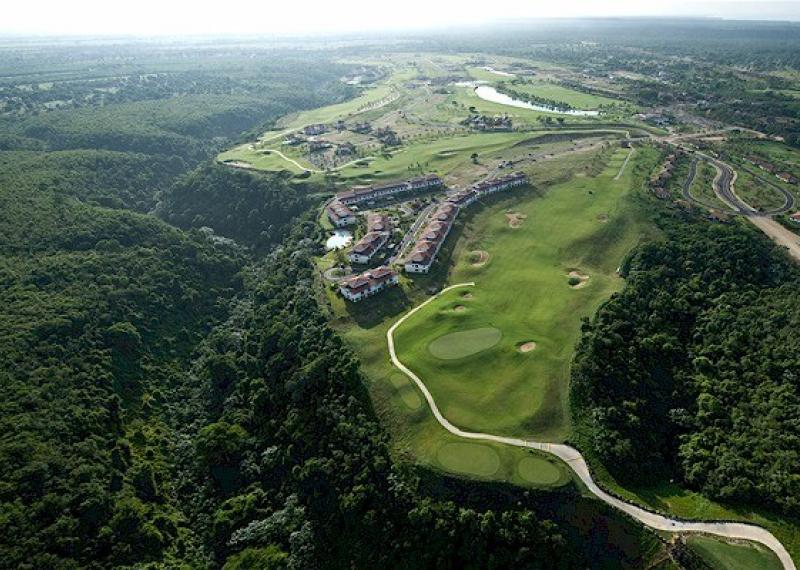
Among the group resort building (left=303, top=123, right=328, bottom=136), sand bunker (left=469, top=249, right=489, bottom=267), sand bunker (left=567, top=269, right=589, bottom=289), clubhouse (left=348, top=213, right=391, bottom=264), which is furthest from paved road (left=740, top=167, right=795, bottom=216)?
resort building (left=303, top=123, right=328, bottom=136)

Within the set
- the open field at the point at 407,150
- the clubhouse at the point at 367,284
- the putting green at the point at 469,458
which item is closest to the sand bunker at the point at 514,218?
the open field at the point at 407,150

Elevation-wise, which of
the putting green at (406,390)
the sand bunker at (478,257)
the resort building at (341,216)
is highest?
the resort building at (341,216)

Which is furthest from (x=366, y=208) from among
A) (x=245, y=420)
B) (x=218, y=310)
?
(x=245, y=420)


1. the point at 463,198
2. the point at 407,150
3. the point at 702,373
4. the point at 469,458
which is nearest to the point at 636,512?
the point at 469,458

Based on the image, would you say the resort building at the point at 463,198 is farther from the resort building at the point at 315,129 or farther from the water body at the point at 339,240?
the resort building at the point at 315,129

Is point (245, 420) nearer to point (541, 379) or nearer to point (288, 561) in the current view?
point (288, 561)

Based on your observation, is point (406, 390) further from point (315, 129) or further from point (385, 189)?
point (315, 129)

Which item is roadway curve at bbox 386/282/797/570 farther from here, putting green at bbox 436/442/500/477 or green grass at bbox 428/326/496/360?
green grass at bbox 428/326/496/360

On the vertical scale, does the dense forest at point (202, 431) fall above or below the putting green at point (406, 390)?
below
